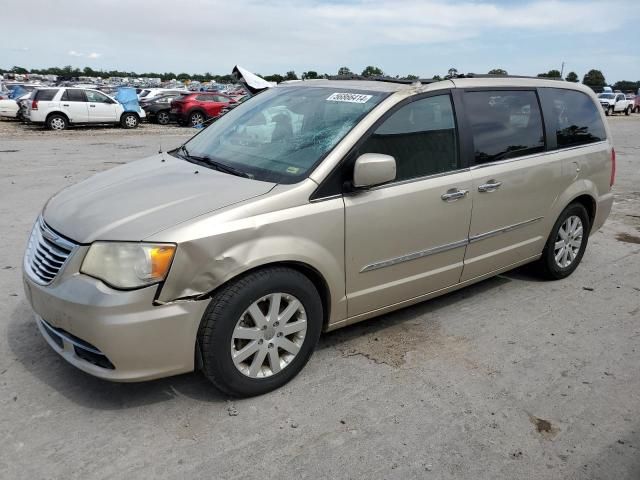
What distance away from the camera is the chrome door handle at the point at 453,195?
12.1 ft

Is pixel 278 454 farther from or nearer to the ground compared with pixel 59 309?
nearer to the ground

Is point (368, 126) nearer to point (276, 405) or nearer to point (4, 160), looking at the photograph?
point (276, 405)

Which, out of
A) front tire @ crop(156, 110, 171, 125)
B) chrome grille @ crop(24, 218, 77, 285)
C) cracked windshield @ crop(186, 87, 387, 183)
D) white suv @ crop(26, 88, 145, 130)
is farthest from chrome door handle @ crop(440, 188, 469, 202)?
front tire @ crop(156, 110, 171, 125)

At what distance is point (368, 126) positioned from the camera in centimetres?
335

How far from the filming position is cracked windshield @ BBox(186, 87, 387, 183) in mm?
3301

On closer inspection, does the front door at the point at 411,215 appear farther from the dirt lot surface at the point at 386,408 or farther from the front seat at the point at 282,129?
the front seat at the point at 282,129

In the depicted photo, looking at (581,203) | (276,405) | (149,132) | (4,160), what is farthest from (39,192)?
(149,132)

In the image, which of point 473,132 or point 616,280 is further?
point 616,280

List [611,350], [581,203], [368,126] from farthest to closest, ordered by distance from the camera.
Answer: [581,203] < [611,350] < [368,126]

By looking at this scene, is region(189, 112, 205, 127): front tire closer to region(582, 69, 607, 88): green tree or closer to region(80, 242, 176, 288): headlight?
region(80, 242, 176, 288): headlight

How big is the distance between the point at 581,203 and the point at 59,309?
4.34 m

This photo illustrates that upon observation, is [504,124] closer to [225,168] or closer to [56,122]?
[225,168]

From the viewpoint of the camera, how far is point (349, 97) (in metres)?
3.65

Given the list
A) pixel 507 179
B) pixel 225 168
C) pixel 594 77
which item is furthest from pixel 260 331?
pixel 594 77
